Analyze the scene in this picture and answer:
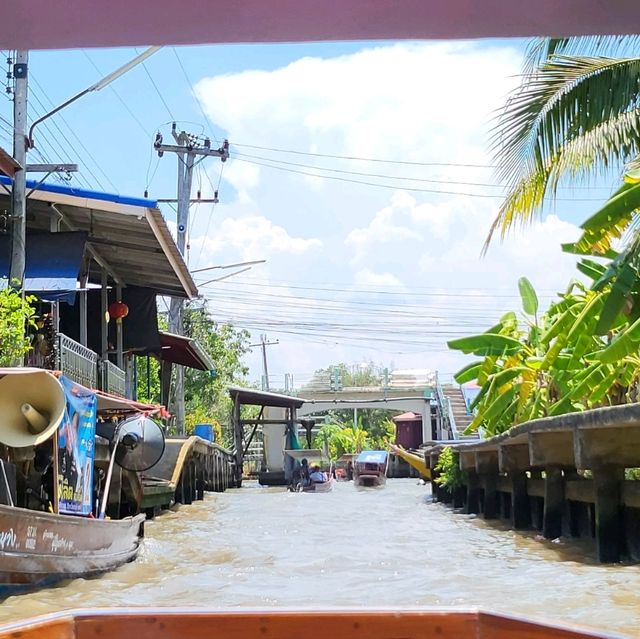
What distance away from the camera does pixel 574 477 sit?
11.8 meters

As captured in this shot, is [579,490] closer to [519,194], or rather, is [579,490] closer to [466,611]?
[519,194]

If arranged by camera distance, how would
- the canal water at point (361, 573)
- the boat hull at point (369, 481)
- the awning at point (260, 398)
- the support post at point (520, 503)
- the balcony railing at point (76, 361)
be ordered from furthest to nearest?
the boat hull at point (369, 481), the awning at point (260, 398), the support post at point (520, 503), the balcony railing at point (76, 361), the canal water at point (361, 573)

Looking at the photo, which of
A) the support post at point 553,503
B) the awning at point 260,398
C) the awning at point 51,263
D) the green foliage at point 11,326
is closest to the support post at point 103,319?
the awning at point 51,263

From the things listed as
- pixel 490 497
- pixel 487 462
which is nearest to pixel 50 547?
pixel 490 497

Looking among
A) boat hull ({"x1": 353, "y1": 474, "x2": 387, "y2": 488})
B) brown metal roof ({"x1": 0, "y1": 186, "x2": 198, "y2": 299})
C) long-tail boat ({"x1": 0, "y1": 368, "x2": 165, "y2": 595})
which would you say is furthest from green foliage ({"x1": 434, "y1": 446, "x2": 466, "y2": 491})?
boat hull ({"x1": 353, "y1": 474, "x2": 387, "y2": 488})

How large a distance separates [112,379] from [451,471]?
749 cm

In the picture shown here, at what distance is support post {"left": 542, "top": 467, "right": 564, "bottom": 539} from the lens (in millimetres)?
11086

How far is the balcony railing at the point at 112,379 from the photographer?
16250mm

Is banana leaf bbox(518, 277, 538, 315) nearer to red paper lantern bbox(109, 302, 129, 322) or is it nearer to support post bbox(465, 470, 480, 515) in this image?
support post bbox(465, 470, 480, 515)

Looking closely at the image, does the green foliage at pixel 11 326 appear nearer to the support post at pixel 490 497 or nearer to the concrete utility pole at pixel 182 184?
the support post at pixel 490 497

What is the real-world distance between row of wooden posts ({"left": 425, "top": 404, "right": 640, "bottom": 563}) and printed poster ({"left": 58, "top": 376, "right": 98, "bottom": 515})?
16.2 feet

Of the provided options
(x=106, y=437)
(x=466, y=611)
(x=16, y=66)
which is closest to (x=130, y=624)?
(x=466, y=611)

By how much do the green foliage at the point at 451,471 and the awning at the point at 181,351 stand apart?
6496mm

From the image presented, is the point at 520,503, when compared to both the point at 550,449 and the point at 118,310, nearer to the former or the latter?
the point at 550,449
